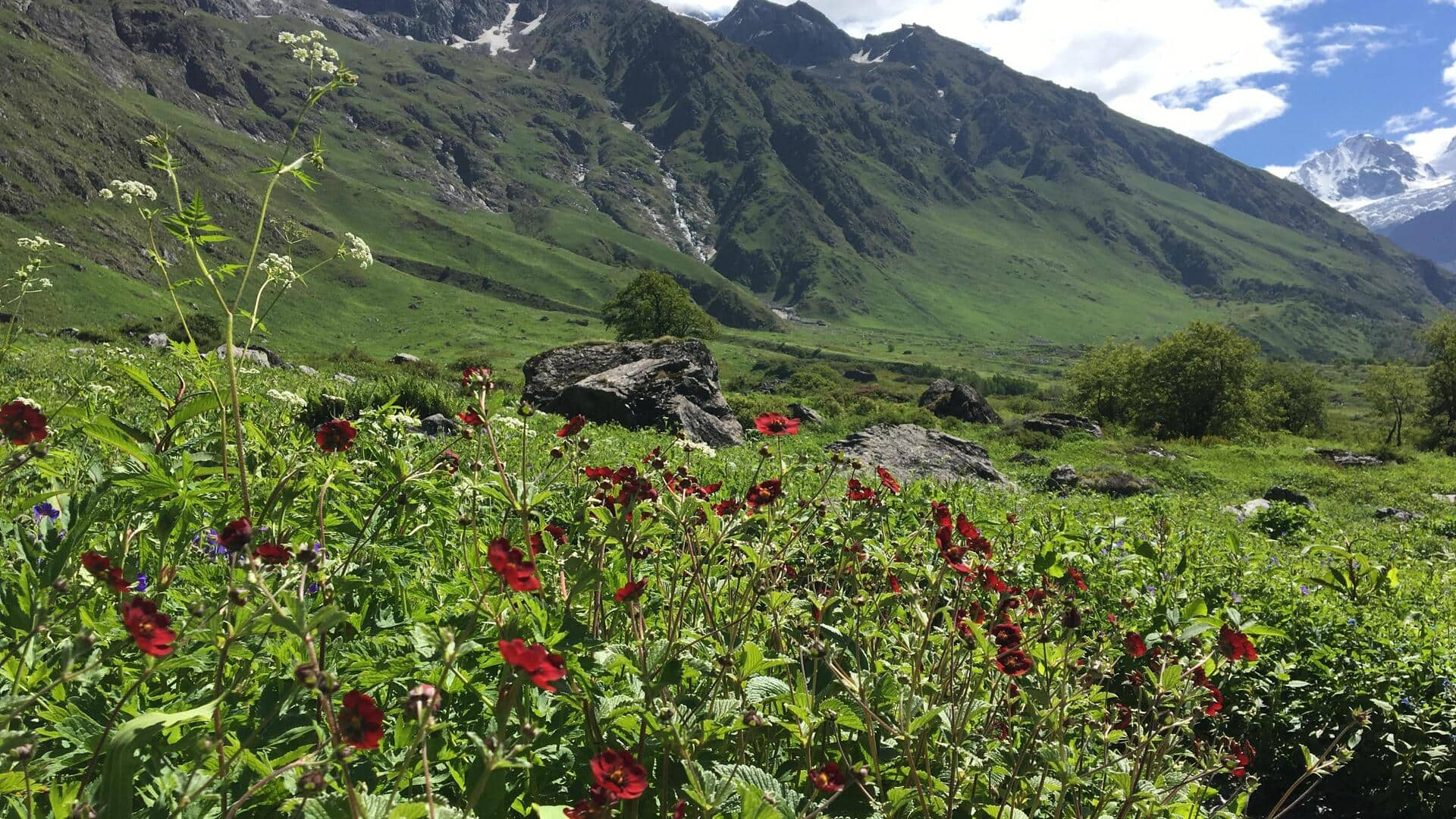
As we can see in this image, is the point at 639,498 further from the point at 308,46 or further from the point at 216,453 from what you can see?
the point at 308,46

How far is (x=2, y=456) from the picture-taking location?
11.2 feet

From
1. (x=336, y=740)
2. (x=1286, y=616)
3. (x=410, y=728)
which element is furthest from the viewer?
(x=1286, y=616)

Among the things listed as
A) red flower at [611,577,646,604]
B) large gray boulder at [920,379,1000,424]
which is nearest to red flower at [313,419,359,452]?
red flower at [611,577,646,604]

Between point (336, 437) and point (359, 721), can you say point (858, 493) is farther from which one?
point (359, 721)

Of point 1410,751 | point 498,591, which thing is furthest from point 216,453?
point 1410,751

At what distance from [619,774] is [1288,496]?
24730 millimetres

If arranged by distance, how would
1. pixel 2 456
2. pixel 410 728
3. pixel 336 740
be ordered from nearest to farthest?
pixel 336 740 < pixel 410 728 < pixel 2 456

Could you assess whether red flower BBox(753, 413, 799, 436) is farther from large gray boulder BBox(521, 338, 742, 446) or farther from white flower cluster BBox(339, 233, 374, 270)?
large gray boulder BBox(521, 338, 742, 446)

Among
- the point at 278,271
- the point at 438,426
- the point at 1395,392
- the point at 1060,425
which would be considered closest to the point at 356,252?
the point at 278,271

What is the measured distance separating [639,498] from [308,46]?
287cm

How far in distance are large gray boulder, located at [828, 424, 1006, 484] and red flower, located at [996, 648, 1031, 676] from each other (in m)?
15.5

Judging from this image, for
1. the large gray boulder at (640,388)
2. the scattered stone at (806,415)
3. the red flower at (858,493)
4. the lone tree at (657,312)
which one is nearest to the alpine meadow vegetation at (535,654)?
the red flower at (858,493)

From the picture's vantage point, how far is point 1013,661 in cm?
248

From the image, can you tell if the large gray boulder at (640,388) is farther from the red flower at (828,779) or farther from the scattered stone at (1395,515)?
the scattered stone at (1395,515)
